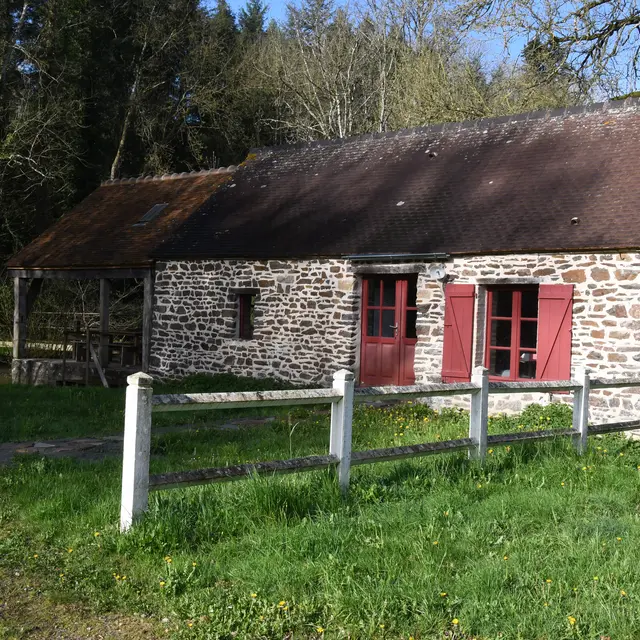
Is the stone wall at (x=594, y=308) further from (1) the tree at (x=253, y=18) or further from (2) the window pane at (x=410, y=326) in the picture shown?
(1) the tree at (x=253, y=18)

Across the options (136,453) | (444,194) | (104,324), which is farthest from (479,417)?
(104,324)

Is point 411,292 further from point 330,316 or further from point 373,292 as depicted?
point 330,316

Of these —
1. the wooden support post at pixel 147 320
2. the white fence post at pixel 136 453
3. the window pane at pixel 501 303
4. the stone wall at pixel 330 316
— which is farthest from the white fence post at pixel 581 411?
the wooden support post at pixel 147 320

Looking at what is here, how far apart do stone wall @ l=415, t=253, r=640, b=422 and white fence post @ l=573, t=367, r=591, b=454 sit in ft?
10.3

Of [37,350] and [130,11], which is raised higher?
[130,11]

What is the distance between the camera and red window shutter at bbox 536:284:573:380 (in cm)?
1146

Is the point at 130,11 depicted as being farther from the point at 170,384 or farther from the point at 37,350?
the point at 170,384

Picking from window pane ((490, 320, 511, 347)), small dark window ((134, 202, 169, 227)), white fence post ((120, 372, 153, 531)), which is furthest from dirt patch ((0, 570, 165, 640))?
small dark window ((134, 202, 169, 227))

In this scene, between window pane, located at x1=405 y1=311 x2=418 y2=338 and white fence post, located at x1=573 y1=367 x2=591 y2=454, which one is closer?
white fence post, located at x1=573 y1=367 x2=591 y2=454

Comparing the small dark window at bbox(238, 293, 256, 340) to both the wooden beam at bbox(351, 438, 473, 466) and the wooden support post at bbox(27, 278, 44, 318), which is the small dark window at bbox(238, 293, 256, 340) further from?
the wooden beam at bbox(351, 438, 473, 466)

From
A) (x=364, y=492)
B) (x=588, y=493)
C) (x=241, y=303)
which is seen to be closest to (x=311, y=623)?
(x=364, y=492)

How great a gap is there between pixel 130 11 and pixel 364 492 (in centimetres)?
2707

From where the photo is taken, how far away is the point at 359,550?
4477 mm

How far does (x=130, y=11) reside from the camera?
28656 mm
